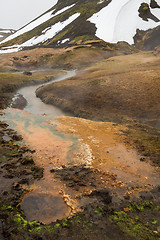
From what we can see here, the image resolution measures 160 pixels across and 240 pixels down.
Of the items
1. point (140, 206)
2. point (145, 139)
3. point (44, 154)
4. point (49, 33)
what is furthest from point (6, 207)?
point (49, 33)

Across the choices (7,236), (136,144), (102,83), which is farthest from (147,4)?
(7,236)

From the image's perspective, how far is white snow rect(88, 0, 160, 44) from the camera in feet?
292

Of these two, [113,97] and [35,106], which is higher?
[35,106]

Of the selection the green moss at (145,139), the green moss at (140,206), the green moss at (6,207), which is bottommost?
the green moss at (145,139)

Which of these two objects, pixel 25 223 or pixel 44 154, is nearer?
pixel 25 223

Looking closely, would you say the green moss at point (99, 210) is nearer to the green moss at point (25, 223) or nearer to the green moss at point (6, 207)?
the green moss at point (25, 223)

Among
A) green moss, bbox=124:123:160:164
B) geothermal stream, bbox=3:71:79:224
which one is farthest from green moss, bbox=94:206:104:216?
green moss, bbox=124:123:160:164

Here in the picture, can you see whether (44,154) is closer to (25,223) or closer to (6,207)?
(6,207)

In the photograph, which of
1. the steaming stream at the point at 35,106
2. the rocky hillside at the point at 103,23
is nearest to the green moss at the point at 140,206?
the steaming stream at the point at 35,106

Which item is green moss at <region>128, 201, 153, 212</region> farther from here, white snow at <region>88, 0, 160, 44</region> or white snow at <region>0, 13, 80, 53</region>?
white snow at <region>0, 13, 80, 53</region>

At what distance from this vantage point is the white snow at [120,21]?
89.1 metres

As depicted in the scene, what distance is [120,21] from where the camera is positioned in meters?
95.2

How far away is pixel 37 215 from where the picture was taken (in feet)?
32.8

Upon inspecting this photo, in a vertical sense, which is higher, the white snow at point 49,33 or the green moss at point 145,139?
the white snow at point 49,33
